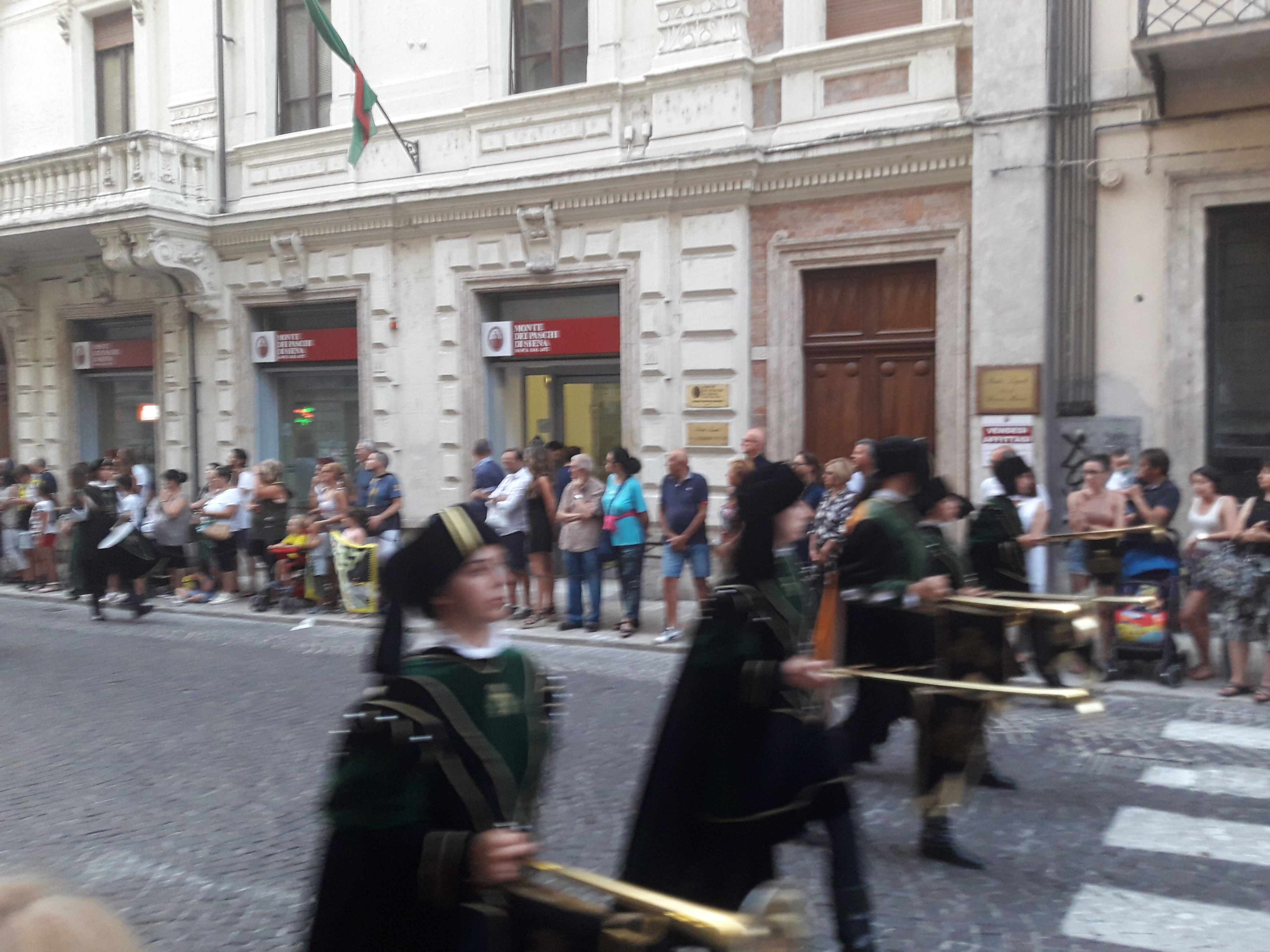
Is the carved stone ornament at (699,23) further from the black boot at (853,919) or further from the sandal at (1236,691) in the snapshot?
the black boot at (853,919)

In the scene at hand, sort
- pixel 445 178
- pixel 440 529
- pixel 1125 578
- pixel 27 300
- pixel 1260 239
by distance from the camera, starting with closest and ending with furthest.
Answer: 1. pixel 440 529
2. pixel 1125 578
3. pixel 1260 239
4. pixel 445 178
5. pixel 27 300

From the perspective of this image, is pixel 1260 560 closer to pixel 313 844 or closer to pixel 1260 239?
pixel 1260 239

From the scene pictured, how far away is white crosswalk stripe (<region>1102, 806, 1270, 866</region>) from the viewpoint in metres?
5.11

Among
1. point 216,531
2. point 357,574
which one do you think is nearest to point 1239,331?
point 357,574

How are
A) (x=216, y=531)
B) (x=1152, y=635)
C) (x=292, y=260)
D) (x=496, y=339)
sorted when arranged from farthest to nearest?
1. (x=292, y=260)
2. (x=496, y=339)
3. (x=216, y=531)
4. (x=1152, y=635)

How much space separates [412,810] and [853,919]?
1.96 m

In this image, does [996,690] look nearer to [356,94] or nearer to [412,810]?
[412,810]

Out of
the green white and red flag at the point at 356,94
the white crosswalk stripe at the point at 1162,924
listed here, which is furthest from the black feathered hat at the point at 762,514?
the green white and red flag at the point at 356,94

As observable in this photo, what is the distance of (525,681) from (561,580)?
40.6 feet

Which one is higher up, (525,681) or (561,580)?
(525,681)

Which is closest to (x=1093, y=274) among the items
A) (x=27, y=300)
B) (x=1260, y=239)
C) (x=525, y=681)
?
(x=1260, y=239)

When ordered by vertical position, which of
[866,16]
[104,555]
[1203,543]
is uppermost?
[866,16]

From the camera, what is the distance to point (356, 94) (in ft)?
47.4

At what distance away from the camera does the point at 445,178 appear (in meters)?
15.0
